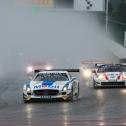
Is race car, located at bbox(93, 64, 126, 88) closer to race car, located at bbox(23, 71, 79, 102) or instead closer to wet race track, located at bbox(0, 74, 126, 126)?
wet race track, located at bbox(0, 74, 126, 126)

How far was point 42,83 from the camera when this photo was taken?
24469 mm

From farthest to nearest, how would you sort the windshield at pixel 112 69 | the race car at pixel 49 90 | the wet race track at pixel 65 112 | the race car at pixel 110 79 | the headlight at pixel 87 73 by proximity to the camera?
1. the headlight at pixel 87 73
2. the windshield at pixel 112 69
3. the race car at pixel 110 79
4. the race car at pixel 49 90
5. the wet race track at pixel 65 112

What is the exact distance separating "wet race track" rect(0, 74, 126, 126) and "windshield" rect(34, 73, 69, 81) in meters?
1.05

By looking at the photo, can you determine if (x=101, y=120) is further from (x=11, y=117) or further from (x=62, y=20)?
(x=62, y=20)

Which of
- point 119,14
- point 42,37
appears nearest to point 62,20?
point 42,37

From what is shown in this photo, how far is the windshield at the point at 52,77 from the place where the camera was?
82.4 feet

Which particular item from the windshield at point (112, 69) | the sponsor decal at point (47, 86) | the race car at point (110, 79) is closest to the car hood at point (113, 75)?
the race car at point (110, 79)

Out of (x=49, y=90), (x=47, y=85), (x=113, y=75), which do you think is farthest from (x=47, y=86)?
(x=113, y=75)

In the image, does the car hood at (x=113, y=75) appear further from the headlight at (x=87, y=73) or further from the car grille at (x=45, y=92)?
the headlight at (x=87, y=73)

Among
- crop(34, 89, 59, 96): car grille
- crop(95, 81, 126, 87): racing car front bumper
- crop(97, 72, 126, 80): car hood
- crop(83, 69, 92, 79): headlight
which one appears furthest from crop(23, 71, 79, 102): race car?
crop(83, 69, 92, 79): headlight

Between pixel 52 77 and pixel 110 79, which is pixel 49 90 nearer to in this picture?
pixel 52 77

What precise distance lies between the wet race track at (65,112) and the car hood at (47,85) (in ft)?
1.84

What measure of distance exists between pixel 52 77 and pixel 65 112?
596cm

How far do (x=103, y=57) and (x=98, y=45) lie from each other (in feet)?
11.1
